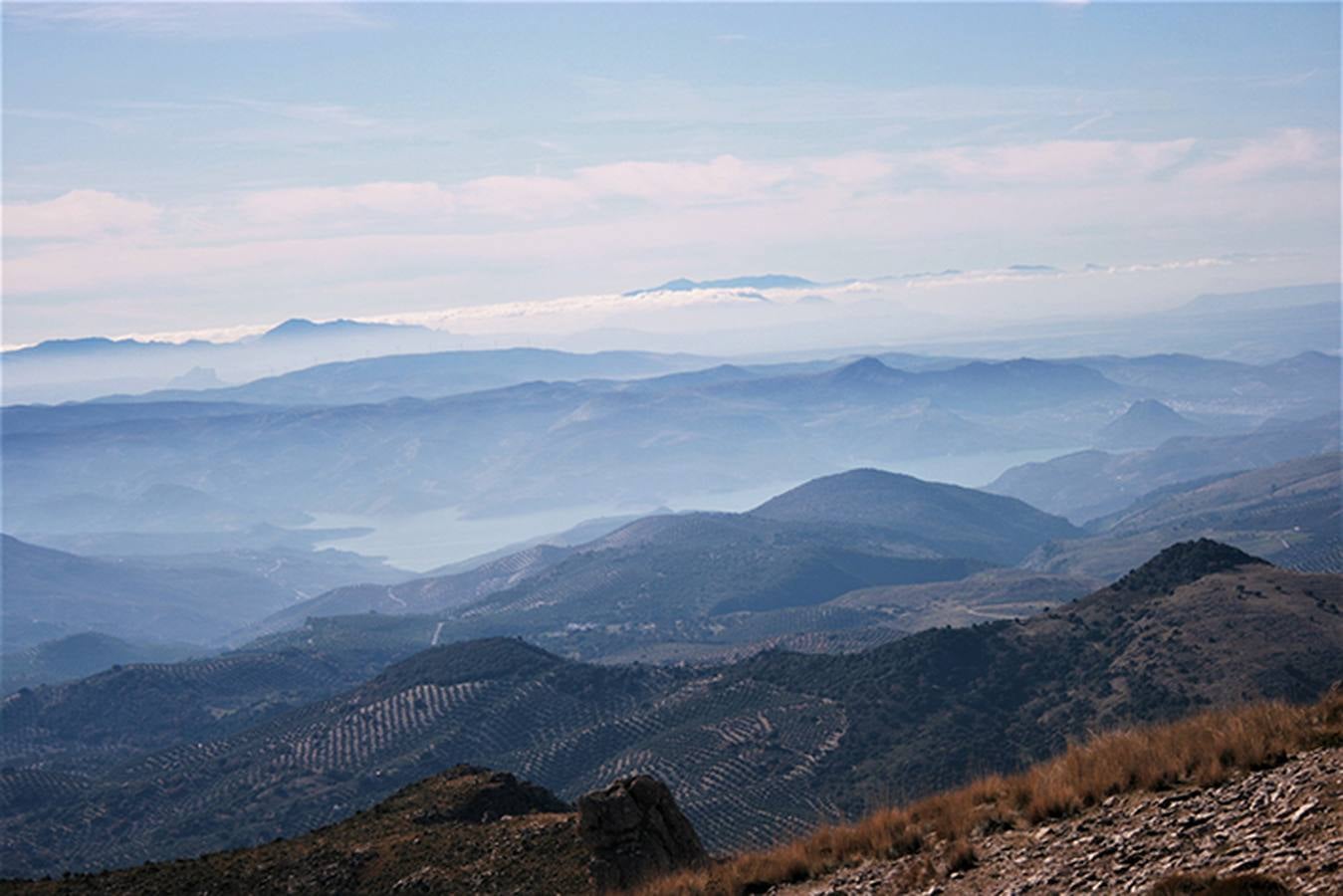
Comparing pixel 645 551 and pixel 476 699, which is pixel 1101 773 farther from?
pixel 645 551

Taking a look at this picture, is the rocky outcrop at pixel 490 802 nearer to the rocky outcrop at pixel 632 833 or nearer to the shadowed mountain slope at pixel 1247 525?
the rocky outcrop at pixel 632 833

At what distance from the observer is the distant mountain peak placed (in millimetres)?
66000

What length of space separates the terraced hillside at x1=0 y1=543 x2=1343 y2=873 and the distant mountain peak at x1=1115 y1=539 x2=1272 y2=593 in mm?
174

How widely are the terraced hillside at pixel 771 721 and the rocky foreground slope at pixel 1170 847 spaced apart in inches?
1187

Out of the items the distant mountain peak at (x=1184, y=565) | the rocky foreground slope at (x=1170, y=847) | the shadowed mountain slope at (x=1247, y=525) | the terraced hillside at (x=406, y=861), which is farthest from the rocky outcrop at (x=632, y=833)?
the shadowed mountain slope at (x=1247, y=525)

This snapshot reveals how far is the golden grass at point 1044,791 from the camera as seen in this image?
1250 centimetres

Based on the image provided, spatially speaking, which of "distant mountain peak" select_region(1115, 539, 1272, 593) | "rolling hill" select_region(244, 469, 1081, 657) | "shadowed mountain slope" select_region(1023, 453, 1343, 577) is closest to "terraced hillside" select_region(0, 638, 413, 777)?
"rolling hill" select_region(244, 469, 1081, 657)

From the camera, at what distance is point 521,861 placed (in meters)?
18.2

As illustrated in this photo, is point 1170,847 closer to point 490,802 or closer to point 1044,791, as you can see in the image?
point 1044,791

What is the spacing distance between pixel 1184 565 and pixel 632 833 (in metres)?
59.0

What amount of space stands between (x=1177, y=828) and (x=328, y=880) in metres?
13.6

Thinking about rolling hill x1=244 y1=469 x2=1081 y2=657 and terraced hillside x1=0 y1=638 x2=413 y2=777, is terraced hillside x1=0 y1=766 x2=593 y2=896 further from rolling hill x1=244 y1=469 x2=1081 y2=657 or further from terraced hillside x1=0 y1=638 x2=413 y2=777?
rolling hill x1=244 y1=469 x2=1081 y2=657

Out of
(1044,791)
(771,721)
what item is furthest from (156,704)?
(1044,791)

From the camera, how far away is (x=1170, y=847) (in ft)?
35.8
